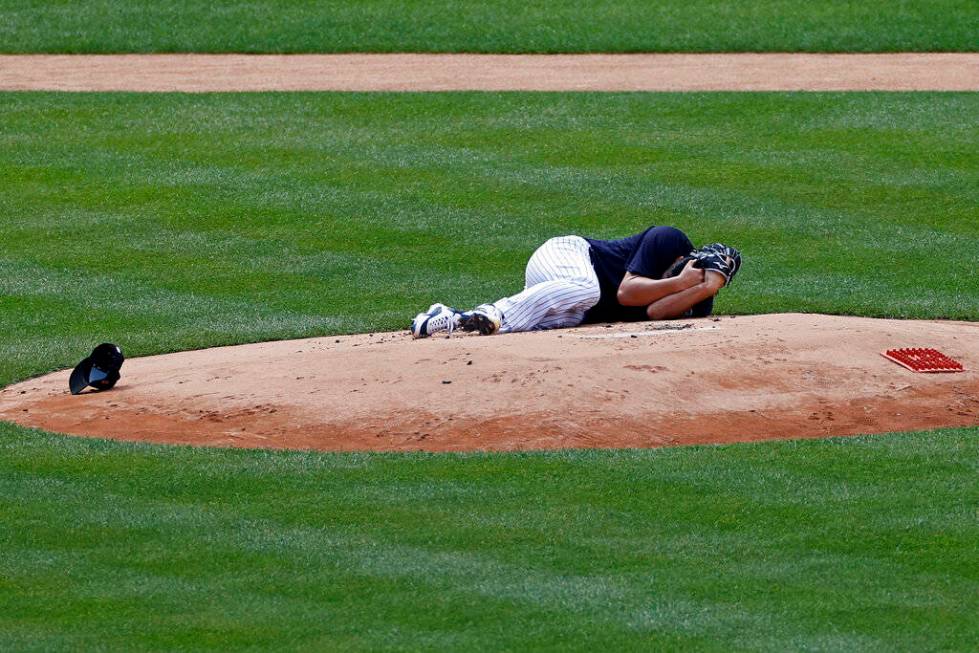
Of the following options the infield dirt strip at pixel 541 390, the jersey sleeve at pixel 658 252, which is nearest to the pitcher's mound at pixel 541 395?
the infield dirt strip at pixel 541 390

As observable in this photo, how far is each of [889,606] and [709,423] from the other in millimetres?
2465

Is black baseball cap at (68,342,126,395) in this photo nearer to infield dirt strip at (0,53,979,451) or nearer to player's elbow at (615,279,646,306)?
infield dirt strip at (0,53,979,451)

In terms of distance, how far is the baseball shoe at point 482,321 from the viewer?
969cm

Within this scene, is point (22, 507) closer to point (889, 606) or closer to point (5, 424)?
point (5, 424)

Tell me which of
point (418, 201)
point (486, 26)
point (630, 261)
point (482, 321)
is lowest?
point (418, 201)

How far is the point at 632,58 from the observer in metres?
20.4

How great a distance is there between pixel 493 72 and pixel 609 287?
9907 millimetres

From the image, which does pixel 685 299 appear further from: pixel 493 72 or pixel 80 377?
pixel 493 72

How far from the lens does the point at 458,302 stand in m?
11.6

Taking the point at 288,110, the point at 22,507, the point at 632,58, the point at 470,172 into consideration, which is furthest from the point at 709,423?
the point at 632,58

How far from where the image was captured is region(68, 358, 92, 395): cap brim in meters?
9.05

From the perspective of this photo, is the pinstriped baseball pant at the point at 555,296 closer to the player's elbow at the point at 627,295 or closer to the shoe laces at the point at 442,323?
the player's elbow at the point at 627,295

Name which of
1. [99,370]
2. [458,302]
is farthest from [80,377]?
[458,302]

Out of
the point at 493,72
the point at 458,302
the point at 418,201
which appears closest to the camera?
the point at 458,302
